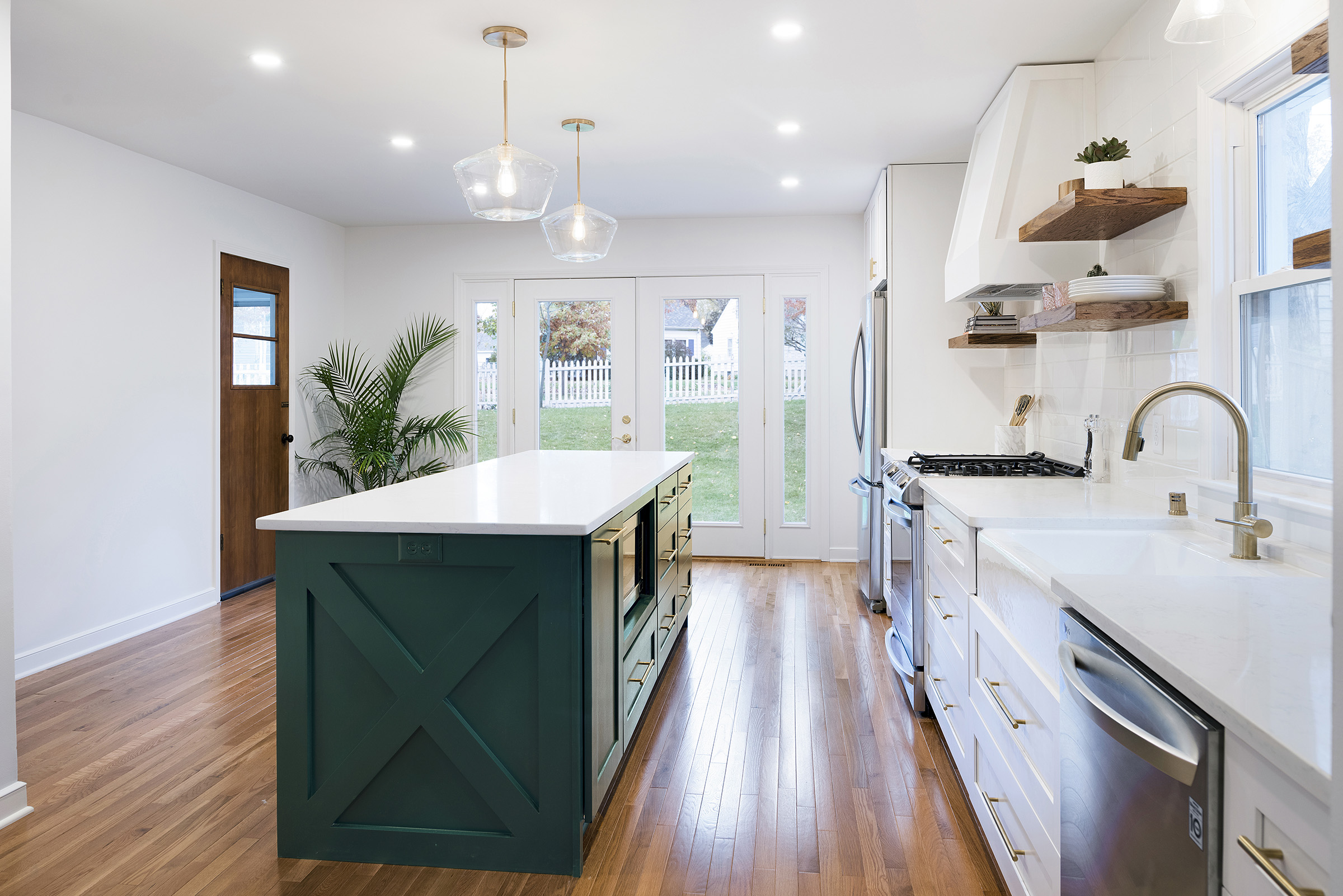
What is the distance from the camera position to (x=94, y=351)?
157 inches

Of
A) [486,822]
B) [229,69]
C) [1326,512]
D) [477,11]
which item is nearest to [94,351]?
[229,69]

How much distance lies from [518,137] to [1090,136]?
2.57 meters

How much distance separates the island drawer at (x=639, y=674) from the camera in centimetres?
254

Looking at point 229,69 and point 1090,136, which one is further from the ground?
point 229,69

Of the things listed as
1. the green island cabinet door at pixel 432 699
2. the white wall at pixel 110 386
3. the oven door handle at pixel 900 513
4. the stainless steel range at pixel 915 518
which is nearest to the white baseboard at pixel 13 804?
the green island cabinet door at pixel 432 699

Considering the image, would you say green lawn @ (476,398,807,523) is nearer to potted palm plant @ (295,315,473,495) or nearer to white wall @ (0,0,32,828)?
potted palm plant @ (295,315,473,495)

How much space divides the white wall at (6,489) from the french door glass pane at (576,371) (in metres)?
3.92

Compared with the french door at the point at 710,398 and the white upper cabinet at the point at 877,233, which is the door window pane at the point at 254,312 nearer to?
the french door at the point at 710,398

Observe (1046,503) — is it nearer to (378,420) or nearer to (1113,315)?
(1113,315)

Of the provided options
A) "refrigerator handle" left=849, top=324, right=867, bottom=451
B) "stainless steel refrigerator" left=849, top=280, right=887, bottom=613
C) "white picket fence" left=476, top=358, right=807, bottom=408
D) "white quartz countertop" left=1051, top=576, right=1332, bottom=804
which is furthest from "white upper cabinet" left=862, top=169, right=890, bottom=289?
"white quartz countertop" left=1051, top=576, right=1332, bottom=804

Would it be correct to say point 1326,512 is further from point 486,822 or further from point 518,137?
point 518,137

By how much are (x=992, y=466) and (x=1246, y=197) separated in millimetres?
1341

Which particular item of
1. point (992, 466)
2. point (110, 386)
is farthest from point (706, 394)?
point (110, 386)

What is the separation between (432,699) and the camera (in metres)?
2.05
